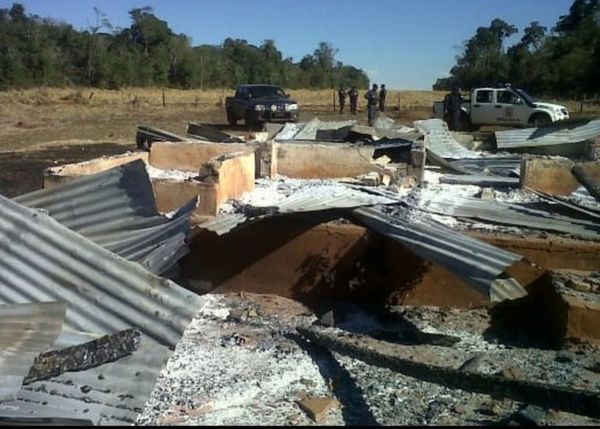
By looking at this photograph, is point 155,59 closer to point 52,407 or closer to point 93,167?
point 93,167

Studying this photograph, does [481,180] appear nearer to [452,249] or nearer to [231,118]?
[452,249]

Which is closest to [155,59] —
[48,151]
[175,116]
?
[175,116]

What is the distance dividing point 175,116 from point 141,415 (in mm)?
25313

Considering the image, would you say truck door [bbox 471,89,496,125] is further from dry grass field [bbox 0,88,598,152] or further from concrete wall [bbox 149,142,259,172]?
concrete wall [bbox 149,142,259,172]

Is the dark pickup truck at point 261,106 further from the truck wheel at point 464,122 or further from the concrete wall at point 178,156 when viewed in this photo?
the concrete wall at point 178,156

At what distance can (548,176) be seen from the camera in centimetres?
859

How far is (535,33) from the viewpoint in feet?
204

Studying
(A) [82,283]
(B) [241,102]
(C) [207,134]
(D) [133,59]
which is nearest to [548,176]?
(A) [82,283]

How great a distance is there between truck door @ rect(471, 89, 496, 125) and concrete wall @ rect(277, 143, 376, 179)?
43.6 feet

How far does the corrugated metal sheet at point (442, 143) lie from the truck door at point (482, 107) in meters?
6.25

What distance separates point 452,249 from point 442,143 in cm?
927

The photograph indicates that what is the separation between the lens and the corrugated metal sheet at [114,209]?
17.3ft

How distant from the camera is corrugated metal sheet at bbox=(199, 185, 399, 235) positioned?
584 cm

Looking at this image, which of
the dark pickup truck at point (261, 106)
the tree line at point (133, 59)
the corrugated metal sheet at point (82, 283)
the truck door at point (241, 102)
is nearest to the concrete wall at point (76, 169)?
the corrugated metal sheet at point (82, 283)
